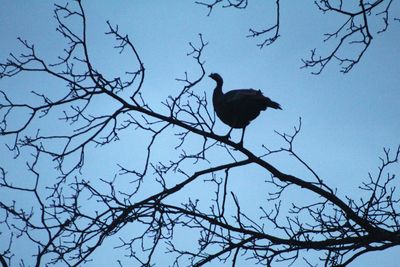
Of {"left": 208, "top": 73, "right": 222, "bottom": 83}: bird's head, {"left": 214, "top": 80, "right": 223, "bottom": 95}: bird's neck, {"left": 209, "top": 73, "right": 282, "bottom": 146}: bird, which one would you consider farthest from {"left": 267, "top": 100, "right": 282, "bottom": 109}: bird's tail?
{"left": 208, "top": 73, "right": 222, "bottom": 83}: bird's head

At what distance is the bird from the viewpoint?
6301 mm

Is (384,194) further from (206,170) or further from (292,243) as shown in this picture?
(206,170)

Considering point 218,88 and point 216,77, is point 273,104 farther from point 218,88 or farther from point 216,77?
point 216,77

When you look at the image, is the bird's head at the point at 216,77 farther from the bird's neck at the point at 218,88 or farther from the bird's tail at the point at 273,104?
the bird's tail at the point at 273,104

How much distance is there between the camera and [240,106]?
6.40m

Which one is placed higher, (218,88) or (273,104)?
(218,88)

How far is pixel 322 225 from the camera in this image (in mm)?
4613

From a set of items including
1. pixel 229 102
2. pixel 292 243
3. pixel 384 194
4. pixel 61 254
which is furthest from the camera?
pixel 229 102

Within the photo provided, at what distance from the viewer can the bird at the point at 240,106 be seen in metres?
6.30

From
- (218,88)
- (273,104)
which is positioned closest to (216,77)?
(218,88)

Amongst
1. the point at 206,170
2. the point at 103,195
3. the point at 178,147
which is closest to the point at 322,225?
the point at 206,170

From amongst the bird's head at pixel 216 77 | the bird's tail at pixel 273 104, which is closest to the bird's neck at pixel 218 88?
the bird's head at pixel 216 77

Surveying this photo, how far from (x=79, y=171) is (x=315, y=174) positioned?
2.37 meters

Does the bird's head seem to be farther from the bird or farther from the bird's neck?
the bird
